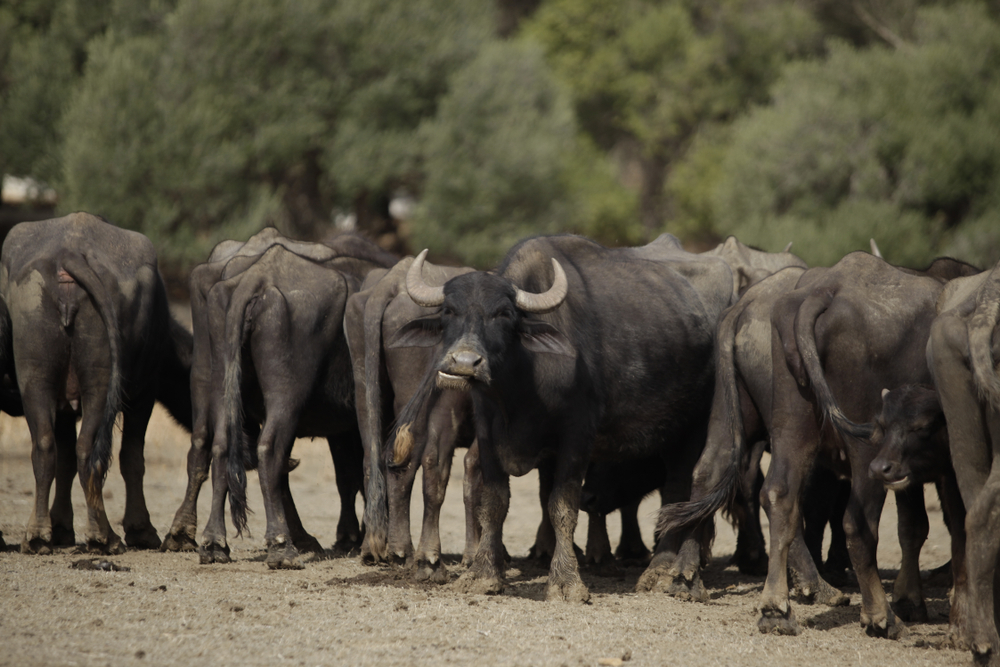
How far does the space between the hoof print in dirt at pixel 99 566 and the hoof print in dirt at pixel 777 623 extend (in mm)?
4680

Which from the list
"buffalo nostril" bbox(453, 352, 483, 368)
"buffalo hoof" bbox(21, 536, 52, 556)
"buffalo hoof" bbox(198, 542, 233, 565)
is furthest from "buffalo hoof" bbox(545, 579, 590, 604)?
"buffalo hoof" bbox(21, 536, 52, 556)

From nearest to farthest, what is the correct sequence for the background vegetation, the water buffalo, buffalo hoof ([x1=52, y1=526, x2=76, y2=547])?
the water buffalo → buffalo hoof ([x1=52, y1=526, x2=76, y2=547]) → the background vegetation

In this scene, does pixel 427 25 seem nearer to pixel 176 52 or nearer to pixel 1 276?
pixel 176 52

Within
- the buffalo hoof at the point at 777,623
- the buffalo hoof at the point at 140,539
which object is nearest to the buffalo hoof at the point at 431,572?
the buffalo hoof at the point at 777,623

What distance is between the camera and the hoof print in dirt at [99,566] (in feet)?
25.7

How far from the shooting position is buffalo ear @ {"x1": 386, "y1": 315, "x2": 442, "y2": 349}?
7.59 meters

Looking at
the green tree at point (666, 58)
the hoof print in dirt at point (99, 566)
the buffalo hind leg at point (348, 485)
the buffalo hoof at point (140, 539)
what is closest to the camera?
the hoof print in dirt at point (99, 566)

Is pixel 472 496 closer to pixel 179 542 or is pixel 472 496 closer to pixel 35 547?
pixel 179 542

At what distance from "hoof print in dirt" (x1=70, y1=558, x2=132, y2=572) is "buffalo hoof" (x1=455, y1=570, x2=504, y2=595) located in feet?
8.44

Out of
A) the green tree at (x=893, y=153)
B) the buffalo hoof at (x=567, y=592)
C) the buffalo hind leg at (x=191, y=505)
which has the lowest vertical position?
the buffalo hoof at (x=567, y=592)

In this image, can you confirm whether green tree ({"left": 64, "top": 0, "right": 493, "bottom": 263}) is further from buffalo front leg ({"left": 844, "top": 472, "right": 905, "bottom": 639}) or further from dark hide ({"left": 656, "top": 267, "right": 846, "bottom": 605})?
buffalo front leg ({"left": 844, "top": 472, "right": 905, "bottom": 639})

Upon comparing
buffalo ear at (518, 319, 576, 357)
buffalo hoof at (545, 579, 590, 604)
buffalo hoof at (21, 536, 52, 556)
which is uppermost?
buffalo ear at (518, 319, 576, 357)

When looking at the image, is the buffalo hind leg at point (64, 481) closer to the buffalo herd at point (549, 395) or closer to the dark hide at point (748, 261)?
the buffalo herd at point (549, 395)

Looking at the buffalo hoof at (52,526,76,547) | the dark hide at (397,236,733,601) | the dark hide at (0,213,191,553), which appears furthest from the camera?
the buffalo hoof at (52,526,76,547)
